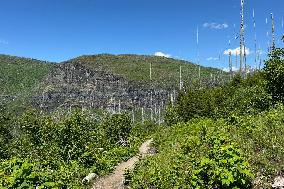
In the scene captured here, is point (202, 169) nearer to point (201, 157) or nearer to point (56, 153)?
point (201, 157)

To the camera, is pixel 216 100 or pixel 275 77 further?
pixel 216 100

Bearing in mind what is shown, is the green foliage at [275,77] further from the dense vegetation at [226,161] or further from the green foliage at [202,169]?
the green foliage at [202,169]

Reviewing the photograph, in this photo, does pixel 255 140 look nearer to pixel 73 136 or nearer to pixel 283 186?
pixel 283 186

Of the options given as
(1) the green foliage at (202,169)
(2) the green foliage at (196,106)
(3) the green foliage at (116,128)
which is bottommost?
(3) the green foliage at (116,128)

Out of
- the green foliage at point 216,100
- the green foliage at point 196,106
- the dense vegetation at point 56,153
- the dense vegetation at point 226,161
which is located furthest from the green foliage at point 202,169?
the green foliage at point 196,106

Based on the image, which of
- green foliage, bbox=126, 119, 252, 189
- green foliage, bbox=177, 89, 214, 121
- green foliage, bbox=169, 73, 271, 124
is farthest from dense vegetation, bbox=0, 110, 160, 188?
green foliage, bbox=177, 89, 214, 121

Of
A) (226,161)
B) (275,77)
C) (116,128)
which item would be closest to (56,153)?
(275,77)

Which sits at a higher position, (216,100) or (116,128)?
(216,100)

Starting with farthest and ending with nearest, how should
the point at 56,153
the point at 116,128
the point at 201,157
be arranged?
1. the point at 116,128
2. the point at 56,153
3. the point at 201,157

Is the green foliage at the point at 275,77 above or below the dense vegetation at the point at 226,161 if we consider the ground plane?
above

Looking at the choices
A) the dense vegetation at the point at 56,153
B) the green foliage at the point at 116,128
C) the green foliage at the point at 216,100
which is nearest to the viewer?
the dense vegetation at the point at 56,153

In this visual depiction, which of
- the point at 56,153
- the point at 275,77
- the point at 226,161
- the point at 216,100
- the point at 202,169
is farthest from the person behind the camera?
the point at 216,100

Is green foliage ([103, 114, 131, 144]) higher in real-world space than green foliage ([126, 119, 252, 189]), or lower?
lower

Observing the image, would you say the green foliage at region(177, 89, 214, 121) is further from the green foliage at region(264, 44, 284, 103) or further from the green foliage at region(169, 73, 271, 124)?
the green foliage at region(264, 44, 284, 103)
